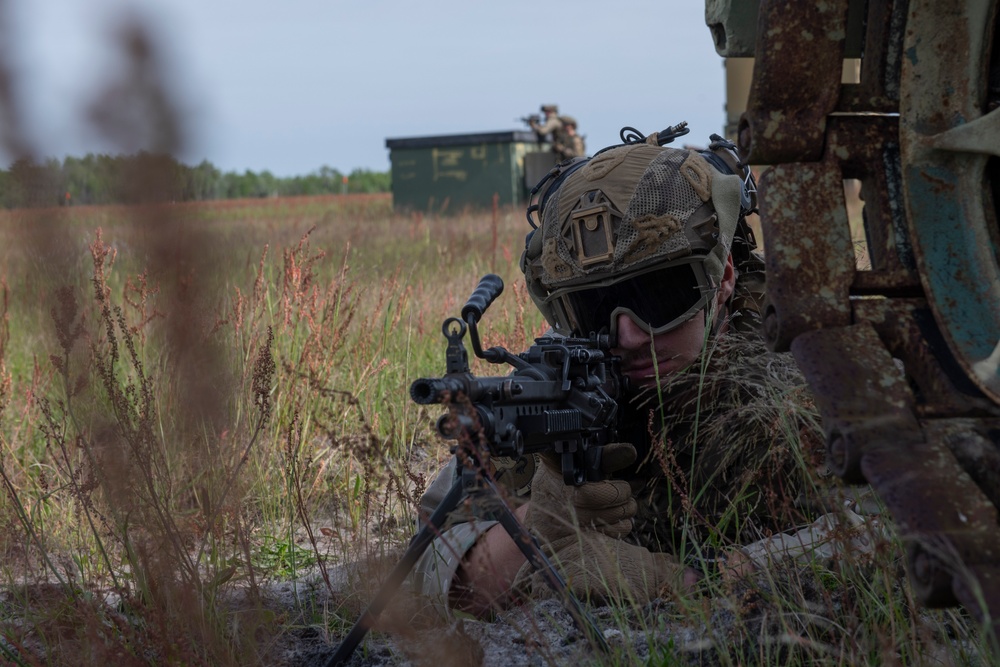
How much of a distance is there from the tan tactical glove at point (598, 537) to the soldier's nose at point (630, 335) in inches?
12.0

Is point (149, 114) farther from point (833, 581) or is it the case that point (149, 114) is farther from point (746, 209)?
point (746, 209)

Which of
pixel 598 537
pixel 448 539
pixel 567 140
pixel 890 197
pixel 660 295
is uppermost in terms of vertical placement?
pixel 567 140

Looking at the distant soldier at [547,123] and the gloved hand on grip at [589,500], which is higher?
the distant soldier at [547,123]

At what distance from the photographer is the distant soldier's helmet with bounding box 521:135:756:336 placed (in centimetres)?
259

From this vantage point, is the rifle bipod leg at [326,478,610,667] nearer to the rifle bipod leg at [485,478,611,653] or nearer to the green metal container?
the rifle bipod leg at [485,478,611,653]

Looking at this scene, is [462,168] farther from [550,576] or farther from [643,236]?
[550,576]

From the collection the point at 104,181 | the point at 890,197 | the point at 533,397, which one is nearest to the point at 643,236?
the point at 533,397

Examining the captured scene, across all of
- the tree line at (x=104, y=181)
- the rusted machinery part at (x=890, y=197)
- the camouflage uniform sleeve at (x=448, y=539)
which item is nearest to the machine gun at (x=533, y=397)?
the camouflage uniform sleeve at (x=448, y=539)

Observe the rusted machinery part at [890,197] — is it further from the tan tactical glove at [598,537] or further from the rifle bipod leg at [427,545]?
the tan tactical glove at [598,537]

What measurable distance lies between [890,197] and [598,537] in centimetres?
105

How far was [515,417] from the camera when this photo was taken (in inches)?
83.0

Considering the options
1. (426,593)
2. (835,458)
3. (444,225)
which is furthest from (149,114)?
(444,225)

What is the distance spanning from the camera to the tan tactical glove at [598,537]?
2.30 metres

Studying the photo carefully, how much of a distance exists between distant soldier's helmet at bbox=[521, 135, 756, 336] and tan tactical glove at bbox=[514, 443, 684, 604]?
43cm
